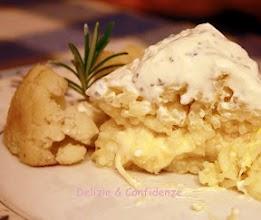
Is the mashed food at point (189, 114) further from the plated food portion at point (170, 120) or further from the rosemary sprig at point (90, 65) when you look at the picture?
the rosemary sprig at point (90, 65)

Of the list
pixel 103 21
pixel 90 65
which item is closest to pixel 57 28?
pixel 103 21

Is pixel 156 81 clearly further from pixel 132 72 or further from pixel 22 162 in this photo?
pixel 22 162

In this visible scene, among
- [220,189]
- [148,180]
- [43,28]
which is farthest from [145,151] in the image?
[43,28]

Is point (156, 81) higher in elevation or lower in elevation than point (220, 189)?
higher

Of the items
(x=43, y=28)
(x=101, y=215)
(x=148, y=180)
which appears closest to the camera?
(x=101, y=215)

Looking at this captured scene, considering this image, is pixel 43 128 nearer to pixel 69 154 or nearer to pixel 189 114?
pixel 69 154

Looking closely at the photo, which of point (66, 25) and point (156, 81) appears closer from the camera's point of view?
point (156, 81)

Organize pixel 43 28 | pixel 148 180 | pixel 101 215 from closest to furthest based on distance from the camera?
pixel 101 215 < pixel 148 180 < pixel 43 28

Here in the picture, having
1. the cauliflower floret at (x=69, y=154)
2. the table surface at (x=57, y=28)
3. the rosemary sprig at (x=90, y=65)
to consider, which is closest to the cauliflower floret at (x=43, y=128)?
the cauliflower floret at (x=69, y=154)
